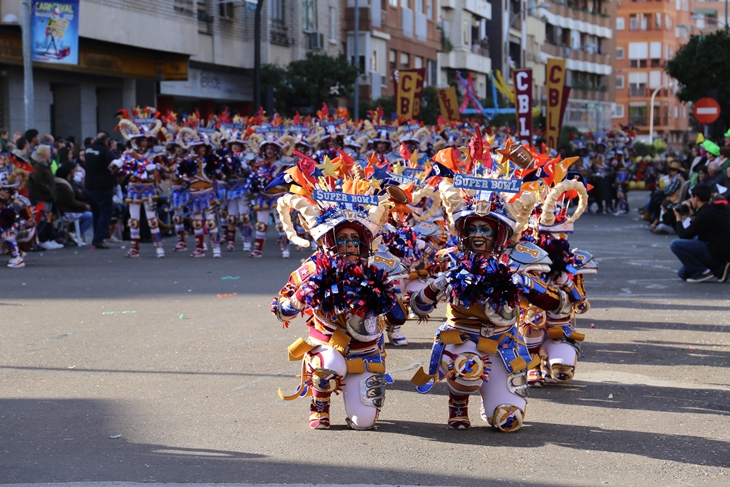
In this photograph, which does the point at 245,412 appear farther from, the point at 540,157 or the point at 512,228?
the point at 540,157

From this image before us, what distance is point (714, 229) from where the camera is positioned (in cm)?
1509

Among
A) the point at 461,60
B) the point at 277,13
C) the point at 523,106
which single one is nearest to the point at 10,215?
the point at 523,106

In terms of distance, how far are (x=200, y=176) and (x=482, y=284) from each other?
37.8 feet

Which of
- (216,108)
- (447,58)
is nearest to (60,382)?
(216,108)

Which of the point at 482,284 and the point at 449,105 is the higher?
the point at 449,105

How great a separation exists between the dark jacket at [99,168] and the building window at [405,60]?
32.0 metres

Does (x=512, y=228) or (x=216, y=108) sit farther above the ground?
(x=216, y=108)

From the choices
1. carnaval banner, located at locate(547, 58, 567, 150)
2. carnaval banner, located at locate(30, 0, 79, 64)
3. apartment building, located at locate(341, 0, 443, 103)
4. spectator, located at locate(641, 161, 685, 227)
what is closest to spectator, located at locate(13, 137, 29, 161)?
carnaval banner, located at locate(30, 0, 79, 64)

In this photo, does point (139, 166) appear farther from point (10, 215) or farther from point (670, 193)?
point (670, 193)

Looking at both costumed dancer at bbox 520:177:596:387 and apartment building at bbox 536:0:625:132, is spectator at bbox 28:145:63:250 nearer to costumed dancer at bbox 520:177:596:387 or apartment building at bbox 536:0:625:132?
costumed dancer at bbox 520:177:596:387

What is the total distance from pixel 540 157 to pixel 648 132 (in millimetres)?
96802

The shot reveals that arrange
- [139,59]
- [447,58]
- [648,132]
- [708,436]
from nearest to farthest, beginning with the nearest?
1. [708,436]
2. [139,59]
3. [447,58]
4. [648,132]

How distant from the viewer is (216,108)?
36.7 m

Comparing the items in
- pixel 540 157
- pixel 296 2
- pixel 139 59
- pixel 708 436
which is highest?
pixel 296 2
